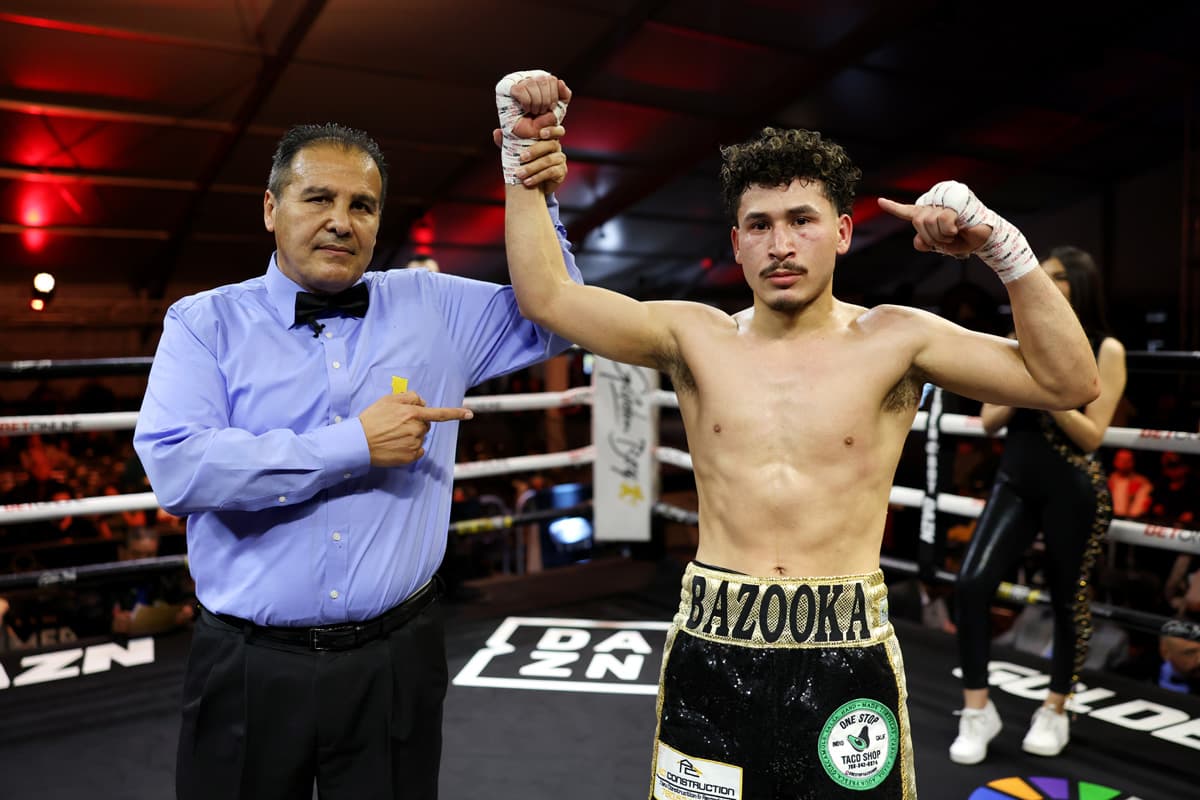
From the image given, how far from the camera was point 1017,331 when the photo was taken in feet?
4.37

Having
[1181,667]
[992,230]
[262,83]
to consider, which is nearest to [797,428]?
[992,230]

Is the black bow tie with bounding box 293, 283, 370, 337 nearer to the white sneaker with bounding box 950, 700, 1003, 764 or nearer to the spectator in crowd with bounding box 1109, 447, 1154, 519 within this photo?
the white sneaker with bounding box 950, 700, 1003, 764

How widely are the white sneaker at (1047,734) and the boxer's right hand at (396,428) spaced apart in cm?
188

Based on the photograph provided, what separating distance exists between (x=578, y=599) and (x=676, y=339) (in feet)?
7.98

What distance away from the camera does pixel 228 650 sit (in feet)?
4.54

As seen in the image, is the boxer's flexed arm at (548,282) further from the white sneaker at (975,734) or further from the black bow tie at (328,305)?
the white sneaker at (975,734)

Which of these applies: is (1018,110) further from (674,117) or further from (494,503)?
(494,503)

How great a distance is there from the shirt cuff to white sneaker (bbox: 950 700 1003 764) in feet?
5.86

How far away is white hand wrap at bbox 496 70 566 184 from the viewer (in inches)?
53.3

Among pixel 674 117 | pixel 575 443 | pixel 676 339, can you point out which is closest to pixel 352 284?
pixel 676 339

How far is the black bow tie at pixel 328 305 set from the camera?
56.4 inches

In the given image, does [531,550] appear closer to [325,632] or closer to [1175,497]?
[1175,497]

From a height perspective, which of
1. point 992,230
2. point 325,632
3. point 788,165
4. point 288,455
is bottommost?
point 325,632

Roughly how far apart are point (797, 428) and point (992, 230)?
1.31 ft
